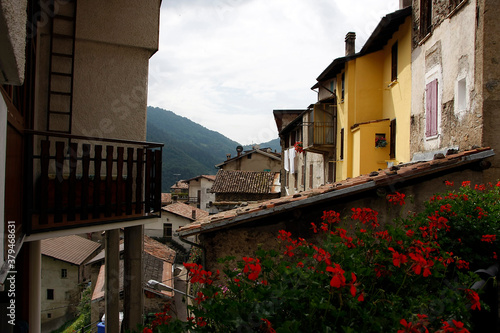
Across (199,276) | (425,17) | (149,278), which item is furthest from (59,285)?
(199,276)

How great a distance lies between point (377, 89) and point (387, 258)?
1291 centimetres

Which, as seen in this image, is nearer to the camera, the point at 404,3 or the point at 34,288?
the point at 34,288

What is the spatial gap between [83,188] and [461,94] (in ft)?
22.6

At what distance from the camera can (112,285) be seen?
7008 mm

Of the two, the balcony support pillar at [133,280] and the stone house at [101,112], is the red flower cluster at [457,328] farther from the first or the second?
the balcony support pillar at [133,280]

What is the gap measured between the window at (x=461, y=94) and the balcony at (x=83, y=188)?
18.7ft

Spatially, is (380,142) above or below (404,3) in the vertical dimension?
below

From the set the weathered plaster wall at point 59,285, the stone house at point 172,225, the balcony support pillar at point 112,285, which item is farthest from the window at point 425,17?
the stone house at point 172,225

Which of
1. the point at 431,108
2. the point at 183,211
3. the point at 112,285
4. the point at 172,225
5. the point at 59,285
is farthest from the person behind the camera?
the point at 183,211

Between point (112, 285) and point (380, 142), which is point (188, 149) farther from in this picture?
point (112, 285)

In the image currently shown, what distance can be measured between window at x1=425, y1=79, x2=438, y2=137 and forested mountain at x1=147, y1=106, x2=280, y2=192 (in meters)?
58.7

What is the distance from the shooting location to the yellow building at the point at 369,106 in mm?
11625

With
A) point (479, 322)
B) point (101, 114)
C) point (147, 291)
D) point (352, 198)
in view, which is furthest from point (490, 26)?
point (147, 291)

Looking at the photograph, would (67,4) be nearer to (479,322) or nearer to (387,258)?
(387,258)
